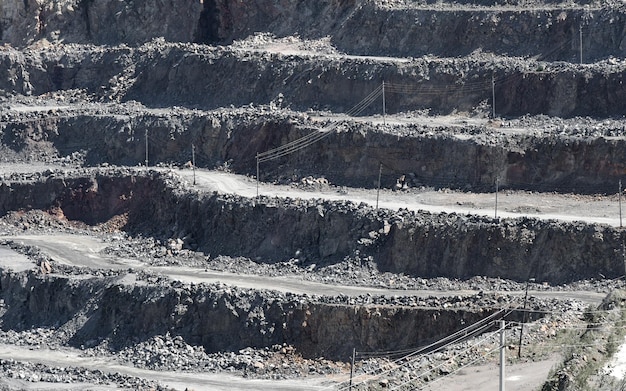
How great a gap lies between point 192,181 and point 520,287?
62.2ft

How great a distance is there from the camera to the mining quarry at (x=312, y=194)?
5138 centimetres

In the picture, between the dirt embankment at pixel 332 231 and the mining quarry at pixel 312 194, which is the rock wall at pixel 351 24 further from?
the dirt embankment at pixel 332 231

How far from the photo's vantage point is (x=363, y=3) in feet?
245

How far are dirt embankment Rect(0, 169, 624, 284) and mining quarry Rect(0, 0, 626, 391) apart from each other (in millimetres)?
103

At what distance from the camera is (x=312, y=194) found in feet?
209

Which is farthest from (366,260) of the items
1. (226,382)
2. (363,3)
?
(363,3)

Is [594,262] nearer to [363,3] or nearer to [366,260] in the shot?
[366,260]

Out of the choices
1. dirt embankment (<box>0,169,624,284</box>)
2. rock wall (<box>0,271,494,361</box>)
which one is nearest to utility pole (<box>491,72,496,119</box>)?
dirt embankment (<box>0,169,624,284</box>)

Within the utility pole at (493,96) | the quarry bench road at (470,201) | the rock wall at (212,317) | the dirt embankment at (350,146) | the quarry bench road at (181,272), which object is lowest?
the rock wall at (212,317)

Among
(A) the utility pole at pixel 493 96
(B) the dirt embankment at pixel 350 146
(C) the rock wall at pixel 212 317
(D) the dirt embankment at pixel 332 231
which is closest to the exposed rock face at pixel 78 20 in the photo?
(B) the dirt embankment at pixel 350 146

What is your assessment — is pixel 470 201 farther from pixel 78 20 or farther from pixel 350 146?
pixel 78 20

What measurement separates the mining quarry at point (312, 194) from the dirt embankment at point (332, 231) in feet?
0.34

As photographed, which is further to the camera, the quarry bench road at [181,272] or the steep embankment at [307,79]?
the steep embankment at [307,79]

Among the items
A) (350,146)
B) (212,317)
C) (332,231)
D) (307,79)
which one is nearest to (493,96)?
(350,146)
